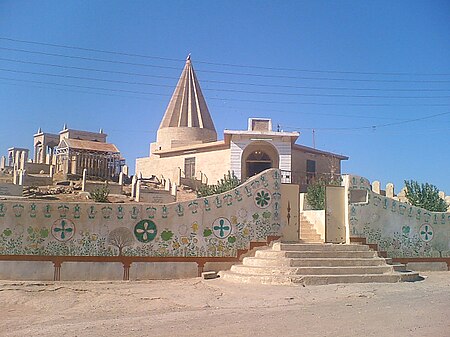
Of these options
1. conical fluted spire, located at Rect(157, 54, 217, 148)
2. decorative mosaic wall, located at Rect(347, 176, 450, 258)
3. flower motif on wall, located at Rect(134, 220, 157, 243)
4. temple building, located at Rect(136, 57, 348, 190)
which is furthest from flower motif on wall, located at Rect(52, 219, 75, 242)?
conical fluted spire, located at Rect(157, 54, 217, 148)

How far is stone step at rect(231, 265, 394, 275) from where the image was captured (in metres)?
10.9

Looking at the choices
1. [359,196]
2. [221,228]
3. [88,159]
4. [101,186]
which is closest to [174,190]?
[101,186]

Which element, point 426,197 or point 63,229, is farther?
point 426,197

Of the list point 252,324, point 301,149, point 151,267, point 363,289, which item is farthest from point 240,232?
point 301,149

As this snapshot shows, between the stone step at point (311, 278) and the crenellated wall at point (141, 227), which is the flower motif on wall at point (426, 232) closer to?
the stone step at point (311, 278)

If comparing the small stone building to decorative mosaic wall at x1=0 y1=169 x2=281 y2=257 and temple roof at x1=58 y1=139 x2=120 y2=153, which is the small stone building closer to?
temple roof at x1=58 y1=139 x2=120 y2=153

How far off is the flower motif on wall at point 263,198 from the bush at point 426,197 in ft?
33.3

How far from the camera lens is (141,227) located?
11.9 m

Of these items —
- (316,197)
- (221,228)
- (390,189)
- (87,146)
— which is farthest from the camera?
(87,146)

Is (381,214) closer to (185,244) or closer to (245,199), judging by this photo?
(245,199)

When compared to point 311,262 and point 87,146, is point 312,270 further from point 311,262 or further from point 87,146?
point 87,146

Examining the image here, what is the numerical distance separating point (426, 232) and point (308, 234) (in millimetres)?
3546

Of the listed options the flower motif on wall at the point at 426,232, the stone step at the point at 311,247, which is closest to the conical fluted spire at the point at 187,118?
the flower motif on wall at the point at 426,232

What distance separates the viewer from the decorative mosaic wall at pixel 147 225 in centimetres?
1151
